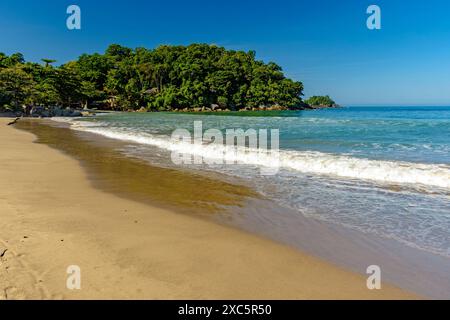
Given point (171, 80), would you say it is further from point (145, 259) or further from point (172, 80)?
point (145, 259)

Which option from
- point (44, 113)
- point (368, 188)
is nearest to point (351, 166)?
point (368, 188)

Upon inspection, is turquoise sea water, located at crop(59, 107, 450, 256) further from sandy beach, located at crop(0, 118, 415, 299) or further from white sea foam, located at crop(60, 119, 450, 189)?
sandy beach, located at crop(0, 118, 415, 299)

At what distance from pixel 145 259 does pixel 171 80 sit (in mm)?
100574

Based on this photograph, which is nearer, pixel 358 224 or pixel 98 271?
pixel 98 271

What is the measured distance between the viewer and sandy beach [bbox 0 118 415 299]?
3.09 meters

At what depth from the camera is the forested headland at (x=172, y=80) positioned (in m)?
71.8

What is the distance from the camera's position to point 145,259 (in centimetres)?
372

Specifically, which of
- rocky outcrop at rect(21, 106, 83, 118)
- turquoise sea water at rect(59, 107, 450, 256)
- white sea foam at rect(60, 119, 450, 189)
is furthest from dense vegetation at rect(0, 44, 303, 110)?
turquoise sea water at rect(59, 107, 450, 256)

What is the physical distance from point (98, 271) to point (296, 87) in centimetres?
11992

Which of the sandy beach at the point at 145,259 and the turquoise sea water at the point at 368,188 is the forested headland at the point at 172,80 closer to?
the turquoise sea water at the point at 368,188

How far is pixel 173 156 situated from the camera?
12.5 metres
